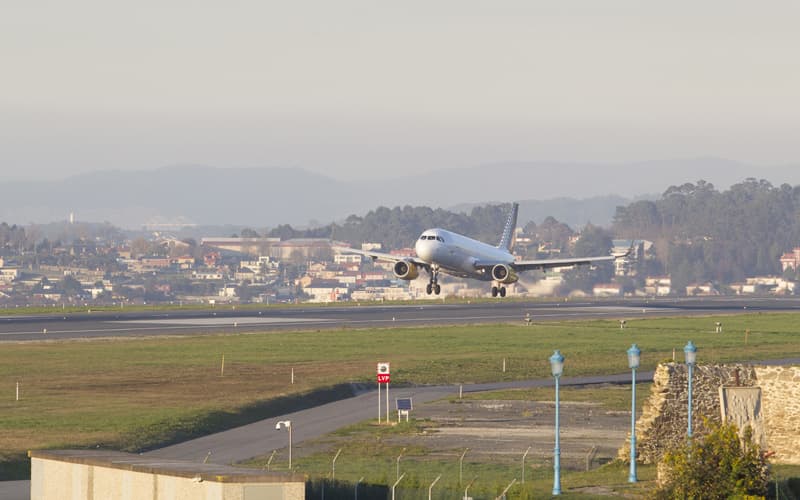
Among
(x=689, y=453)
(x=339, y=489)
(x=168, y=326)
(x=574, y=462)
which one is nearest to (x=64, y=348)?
(x=168, y=326)

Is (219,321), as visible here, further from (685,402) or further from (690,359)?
(690,359)

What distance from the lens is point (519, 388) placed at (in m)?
95.1

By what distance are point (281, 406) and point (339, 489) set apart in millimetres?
37201

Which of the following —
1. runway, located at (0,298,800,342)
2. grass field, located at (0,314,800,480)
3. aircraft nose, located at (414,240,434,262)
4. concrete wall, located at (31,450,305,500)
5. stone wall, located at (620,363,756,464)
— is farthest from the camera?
aircraft nose, located at (414,240,434,262)

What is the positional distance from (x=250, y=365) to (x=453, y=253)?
46264 mm

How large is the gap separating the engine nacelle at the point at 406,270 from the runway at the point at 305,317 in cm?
439

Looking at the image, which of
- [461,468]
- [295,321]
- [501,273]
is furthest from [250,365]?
[501,273]

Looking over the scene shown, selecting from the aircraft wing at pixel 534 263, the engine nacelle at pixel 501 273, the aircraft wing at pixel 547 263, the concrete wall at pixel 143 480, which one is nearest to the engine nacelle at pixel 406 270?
the aircraft wing at pixel 534 263

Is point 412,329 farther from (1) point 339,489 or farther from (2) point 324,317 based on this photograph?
(1) point 339,489

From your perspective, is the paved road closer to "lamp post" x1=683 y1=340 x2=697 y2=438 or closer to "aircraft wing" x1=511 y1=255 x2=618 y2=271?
"lamp post" x1=683 y1=340 x2=697 y2=438

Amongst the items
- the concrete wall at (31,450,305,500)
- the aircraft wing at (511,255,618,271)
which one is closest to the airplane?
the aircraft wing at (511,255,618,271)

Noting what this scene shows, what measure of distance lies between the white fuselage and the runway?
16.5ft

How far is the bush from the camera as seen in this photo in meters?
42.8

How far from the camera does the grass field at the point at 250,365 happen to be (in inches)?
2990
